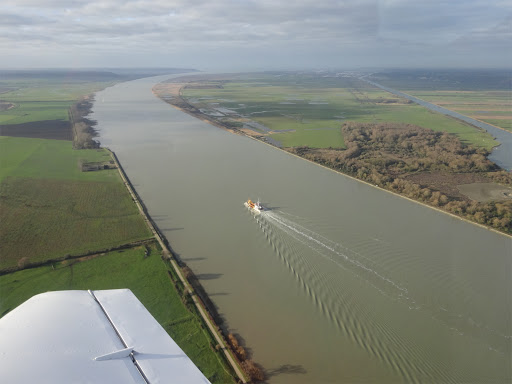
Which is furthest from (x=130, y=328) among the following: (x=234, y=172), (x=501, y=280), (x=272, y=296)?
(x=234, y=172)

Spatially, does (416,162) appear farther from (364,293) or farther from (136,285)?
(136,285)

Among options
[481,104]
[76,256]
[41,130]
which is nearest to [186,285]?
[76,256]

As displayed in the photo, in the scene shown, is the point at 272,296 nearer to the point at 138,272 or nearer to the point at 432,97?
the point at 138,272

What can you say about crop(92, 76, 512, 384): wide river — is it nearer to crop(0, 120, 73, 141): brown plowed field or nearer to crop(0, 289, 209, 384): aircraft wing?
crop(0, 289, 209, 384): aircraft wing

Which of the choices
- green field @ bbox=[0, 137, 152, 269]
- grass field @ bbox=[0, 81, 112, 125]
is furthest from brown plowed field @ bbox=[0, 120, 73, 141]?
green field @ bbox=[0, 137, 152, 269]

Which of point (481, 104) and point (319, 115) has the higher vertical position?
point (481, 104)

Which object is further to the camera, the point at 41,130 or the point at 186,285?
the point at 41,130
